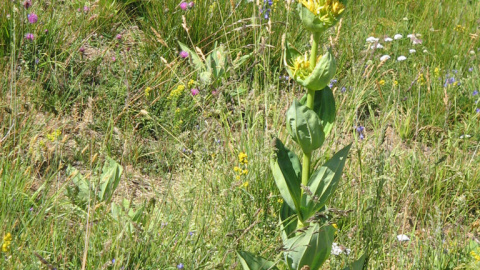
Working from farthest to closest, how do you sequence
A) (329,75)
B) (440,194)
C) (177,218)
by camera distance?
(440,194) → (177,218) → (329,75)

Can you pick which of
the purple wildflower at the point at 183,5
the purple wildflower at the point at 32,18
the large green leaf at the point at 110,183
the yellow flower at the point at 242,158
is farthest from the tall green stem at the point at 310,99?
the purple wildflower at the point at 32,18

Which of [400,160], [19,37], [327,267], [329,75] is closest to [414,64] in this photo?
[400,160]

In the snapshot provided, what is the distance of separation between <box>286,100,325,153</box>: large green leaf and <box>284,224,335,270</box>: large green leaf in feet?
0.91

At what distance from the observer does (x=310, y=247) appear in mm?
1923

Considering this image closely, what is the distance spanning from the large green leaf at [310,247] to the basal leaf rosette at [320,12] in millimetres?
649

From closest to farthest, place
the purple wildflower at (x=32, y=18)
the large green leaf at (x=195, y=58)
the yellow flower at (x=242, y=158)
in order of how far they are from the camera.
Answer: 1. the yellow flower at (x=242, y=158)
2. the purple wildflower at (x=32, y=18)
3. the large green leaf at (x=195, y=58)

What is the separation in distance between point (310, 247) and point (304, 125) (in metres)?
0.41

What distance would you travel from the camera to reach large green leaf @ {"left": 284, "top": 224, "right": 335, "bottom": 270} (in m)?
1.88

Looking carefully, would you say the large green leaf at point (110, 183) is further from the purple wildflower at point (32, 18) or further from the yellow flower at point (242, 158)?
the purple wildflower at point (32, 18)

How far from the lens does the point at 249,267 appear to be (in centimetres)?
190

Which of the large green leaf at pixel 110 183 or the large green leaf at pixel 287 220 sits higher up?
the large green leaf at pixel 110 183

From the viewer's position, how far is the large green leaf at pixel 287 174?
2018mm

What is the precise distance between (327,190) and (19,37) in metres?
2.21

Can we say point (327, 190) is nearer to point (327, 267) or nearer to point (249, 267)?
point (249, 267)
